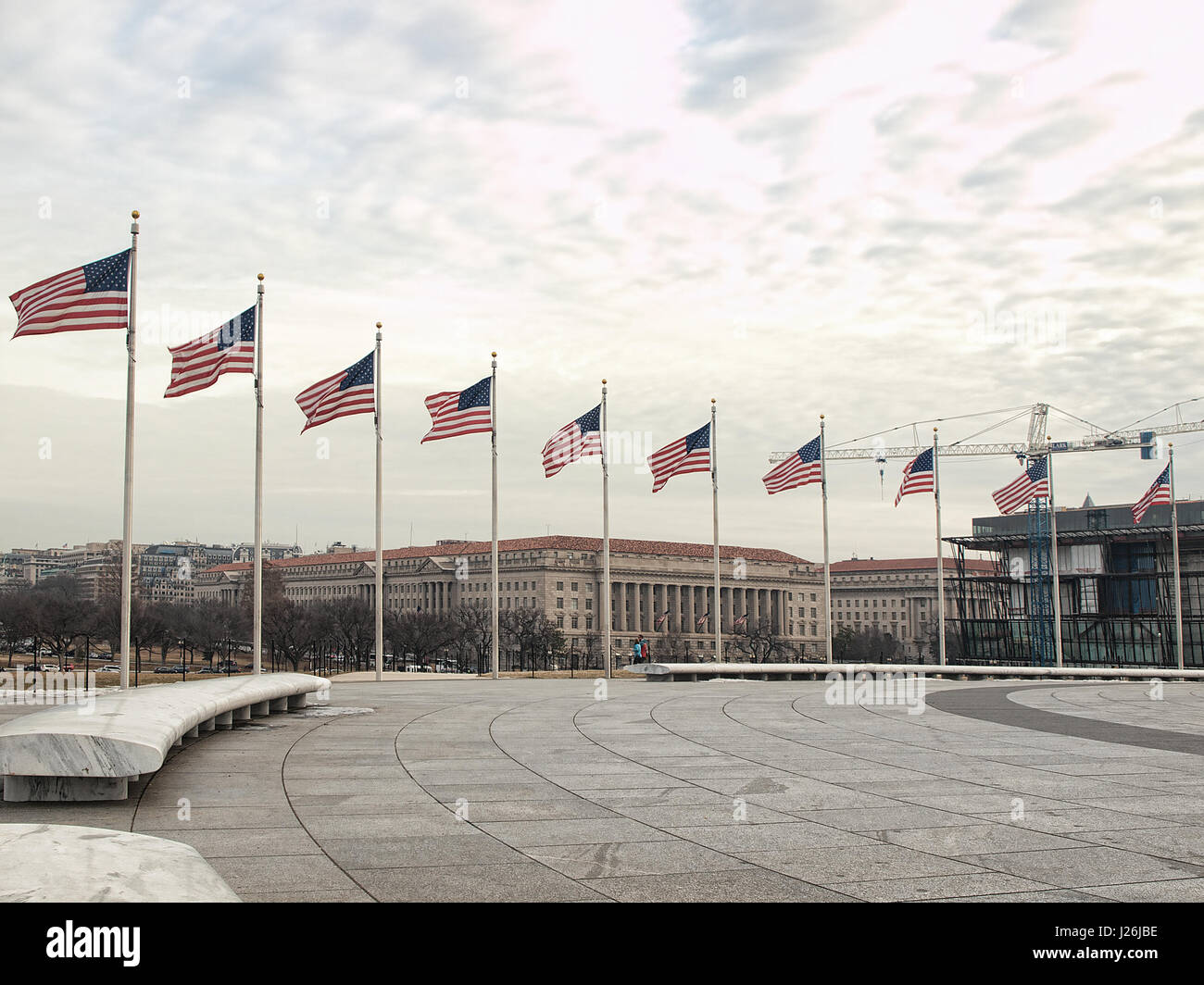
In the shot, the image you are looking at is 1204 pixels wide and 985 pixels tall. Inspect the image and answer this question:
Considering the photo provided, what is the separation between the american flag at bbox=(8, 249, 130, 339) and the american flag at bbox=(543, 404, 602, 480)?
18375mm

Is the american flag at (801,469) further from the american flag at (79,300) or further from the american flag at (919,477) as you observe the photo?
the american flag at (79,300)

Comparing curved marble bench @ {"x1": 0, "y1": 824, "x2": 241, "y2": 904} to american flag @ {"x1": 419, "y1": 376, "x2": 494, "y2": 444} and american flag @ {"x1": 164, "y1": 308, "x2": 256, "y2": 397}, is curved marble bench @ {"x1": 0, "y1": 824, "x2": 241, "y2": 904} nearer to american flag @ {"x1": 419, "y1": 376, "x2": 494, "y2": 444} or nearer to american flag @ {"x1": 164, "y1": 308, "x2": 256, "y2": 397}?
american flag @ {"x1": 164, "y1": 308, "x2": 256, "y2": 397}

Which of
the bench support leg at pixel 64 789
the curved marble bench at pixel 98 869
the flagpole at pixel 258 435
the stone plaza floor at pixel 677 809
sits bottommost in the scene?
the stone plaza floor at pixel 677 809

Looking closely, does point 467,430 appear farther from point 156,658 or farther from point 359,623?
point 156,658

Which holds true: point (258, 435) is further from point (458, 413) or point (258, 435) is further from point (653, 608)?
point (653, 608)

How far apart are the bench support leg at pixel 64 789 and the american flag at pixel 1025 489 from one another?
53187 millimetres

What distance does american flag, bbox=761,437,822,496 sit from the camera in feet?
158

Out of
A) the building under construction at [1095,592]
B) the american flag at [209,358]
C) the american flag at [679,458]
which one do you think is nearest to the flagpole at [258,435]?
the american flag at [209,358]

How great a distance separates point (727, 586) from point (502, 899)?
19290cm

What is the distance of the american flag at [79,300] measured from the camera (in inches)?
985

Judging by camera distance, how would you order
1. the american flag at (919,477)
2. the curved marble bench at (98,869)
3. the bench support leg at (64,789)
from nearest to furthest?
the curved marble bench at (98,869) < the bench support leg at (64,789) < the american flag at (919,477)

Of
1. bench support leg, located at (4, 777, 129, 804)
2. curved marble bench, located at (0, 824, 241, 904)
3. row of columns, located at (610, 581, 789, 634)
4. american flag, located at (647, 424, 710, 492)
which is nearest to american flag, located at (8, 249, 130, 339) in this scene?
bench support leg, located at (4, 777, 129, 804)

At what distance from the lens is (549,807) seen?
12.2 m

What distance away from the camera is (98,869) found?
→ 6902mm
